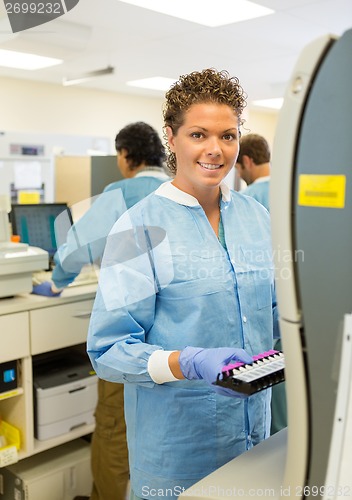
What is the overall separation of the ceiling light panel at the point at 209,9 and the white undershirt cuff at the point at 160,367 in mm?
2882

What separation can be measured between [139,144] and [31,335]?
2.83 feet

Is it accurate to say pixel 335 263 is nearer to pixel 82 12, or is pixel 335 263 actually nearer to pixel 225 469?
pixel 225 469

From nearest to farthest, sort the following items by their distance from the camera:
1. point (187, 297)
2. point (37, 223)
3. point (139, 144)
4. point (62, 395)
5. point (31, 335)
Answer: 1. point (187, 297)
2. point (31, 335)
3. point (62, 395)
4. point (139, 144)
5. point (37, 223)

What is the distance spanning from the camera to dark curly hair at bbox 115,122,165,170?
2104mm

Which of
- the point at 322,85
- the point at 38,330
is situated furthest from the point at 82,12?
the point at 322,85

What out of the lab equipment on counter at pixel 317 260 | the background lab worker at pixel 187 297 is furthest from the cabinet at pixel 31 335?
the lab equipment on counter at pixel 317 260

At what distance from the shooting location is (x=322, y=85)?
21.5 inches

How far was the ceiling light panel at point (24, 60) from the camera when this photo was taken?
473cm

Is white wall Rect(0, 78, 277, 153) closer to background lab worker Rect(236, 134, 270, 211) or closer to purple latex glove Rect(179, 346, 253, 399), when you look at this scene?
background lab worker Rect(236, 134, 270, 211)

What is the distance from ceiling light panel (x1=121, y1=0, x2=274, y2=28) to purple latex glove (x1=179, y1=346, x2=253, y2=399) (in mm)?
2919

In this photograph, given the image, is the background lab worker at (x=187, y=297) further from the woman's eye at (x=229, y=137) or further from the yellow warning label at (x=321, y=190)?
the yellow warning label at (x=321, y=190)

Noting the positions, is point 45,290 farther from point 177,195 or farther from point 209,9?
point 209,9

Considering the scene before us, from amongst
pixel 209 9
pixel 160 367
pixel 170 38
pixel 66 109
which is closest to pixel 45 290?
pixel 160 367

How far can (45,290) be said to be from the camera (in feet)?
6.26
